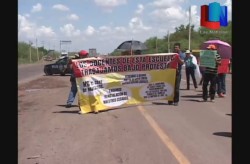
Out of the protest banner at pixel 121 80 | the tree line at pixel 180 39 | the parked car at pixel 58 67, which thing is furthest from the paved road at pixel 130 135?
the tree line at pixel 180 39

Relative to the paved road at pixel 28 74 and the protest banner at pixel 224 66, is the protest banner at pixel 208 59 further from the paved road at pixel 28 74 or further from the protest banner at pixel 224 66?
the paved road at pixel 28 74

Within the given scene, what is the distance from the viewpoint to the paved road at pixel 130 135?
7.52 metres

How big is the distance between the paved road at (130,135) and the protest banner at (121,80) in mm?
345

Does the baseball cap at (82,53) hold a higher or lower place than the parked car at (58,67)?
higher

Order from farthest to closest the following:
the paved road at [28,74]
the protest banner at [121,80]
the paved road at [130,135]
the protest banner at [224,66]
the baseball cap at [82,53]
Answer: the paved road at [28,74] < the protest banner at [224,66] < the baseball cap at [82,53] < the protest banner at [121,80] < the paved road at [130,135]

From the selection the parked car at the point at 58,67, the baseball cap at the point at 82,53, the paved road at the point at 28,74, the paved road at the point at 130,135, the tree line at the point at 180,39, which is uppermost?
the tree line at the point at 180,39

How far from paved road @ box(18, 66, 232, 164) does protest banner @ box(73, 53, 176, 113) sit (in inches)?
13.6

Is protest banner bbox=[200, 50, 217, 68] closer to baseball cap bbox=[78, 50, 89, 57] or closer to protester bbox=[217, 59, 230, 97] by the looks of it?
A: protester bbox=[217, 59, 230, 97]

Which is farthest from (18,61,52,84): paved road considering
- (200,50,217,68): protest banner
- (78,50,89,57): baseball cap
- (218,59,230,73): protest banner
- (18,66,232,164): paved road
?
(18,66,232,164): paved road

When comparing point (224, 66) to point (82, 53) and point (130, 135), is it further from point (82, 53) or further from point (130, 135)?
point (130, 135)

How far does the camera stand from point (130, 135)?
30.8 feet

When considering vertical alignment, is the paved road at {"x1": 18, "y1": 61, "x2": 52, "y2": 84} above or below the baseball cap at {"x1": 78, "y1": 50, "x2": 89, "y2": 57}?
below

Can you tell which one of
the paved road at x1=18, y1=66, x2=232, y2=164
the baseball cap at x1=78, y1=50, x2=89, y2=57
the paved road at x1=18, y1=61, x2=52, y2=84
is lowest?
the paved road at x1=18, y1=61, x2=52, y2=84

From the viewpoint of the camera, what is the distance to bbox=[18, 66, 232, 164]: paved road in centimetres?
752
